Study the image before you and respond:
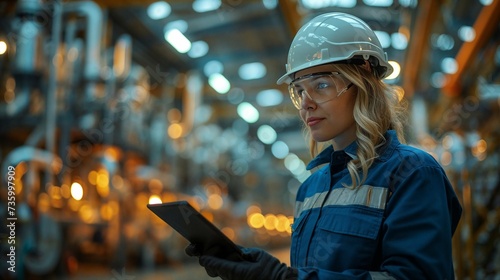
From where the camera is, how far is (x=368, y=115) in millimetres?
1768

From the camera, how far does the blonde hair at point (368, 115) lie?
5.55 ft

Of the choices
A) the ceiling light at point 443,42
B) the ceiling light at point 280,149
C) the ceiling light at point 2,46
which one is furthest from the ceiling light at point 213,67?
the ceiling light at point 280,149

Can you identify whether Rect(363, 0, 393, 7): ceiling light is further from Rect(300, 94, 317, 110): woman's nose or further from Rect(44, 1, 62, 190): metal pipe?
Rect(300, 94, 317, 110): woman's nose

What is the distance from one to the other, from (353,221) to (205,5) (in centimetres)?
826

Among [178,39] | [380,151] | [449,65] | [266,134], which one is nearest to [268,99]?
[266,134]

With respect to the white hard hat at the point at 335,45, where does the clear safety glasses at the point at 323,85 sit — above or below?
below

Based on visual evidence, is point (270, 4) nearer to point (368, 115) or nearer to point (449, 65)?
point (449, 65)

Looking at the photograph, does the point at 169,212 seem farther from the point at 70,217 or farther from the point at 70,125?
the point at 70,217

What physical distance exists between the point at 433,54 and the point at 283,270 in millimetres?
7976

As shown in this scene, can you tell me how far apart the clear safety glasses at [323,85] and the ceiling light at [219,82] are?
11159 mm

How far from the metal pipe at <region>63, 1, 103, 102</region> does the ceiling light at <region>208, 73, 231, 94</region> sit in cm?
482

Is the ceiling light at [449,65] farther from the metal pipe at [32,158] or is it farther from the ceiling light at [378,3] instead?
the metal pipe at [32,158]

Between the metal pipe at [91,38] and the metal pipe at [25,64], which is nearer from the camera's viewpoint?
the metal pipe at [25,64]

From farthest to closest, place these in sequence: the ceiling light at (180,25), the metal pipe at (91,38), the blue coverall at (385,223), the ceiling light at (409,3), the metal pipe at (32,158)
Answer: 1. the ceiling light at (180,25)
2. the metal pipe at (91,38)
3. the ceiling light at (409,3)
4. the metal pipe at (32,158)
5. the blue coverall at (385,223)
